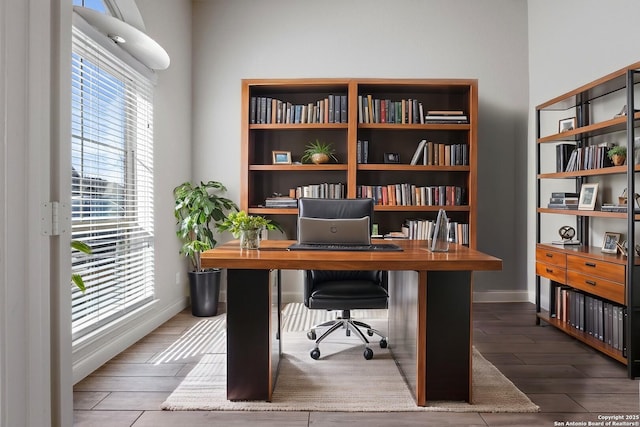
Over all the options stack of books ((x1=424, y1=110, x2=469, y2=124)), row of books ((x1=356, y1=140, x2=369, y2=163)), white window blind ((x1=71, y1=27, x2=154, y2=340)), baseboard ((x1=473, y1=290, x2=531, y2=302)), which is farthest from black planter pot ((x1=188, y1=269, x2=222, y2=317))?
baseboard ((x1=473, y1=290, x2=531, y2=302))

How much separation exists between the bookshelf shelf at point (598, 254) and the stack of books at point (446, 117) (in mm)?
711

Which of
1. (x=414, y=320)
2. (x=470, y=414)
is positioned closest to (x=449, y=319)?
(x=414, y=320)

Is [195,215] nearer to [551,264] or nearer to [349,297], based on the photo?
[349,297]

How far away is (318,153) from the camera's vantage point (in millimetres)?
4266

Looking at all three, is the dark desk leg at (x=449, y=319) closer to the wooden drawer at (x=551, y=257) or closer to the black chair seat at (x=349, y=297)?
the black chair seat at (x=349, y=297)

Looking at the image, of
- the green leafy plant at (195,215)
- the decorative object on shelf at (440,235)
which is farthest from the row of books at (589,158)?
the green leafy plant at (195,215)

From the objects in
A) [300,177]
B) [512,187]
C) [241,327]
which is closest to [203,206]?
[300,177]

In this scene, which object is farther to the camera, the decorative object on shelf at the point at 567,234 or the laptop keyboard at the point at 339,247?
the decorative object on shelf at the point at 567,234

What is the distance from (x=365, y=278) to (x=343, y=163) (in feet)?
5.71

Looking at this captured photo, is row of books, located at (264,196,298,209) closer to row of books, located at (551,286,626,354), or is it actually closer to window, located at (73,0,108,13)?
window, located at (73,0,108,13)

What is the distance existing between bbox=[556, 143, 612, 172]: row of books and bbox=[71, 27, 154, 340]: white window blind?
336cm

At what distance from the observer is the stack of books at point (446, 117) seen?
4.17m

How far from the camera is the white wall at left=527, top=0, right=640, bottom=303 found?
318cm
